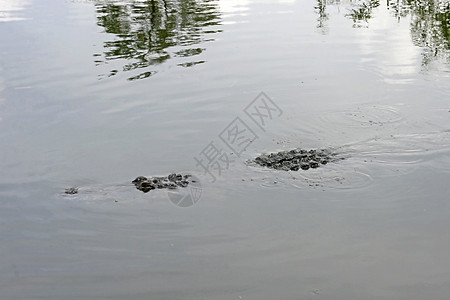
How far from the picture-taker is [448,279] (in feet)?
Result: 15.4

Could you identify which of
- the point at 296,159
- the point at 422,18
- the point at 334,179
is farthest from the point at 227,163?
the point at 422,18

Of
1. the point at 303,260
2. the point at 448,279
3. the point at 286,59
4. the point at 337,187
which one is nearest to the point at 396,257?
the point at 448,279

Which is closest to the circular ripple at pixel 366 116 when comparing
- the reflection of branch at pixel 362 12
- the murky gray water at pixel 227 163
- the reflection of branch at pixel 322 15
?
the murky gray water at pixel 227 163

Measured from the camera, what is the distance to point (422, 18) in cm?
1402

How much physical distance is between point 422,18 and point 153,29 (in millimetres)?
7265

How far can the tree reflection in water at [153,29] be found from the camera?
11625 mm

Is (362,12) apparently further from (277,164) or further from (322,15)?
(277,164)

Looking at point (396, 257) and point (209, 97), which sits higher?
point (209, 97)

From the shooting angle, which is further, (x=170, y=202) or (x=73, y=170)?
(x=73, y=170)

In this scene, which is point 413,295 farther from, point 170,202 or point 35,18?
point 35,18

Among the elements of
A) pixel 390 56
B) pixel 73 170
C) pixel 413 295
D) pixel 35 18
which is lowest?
pixel 413 295

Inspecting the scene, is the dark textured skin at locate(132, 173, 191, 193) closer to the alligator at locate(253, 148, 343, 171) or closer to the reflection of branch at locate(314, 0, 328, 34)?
the alligator at locate(253, 148, 343, 171)

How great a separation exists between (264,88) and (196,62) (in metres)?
2.20

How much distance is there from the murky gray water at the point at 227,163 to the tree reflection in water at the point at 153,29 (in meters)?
0.09
